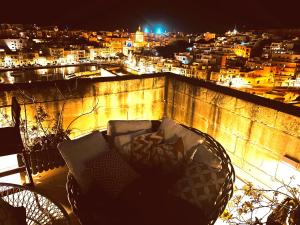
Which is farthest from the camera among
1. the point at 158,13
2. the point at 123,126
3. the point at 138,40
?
the point at 138,40

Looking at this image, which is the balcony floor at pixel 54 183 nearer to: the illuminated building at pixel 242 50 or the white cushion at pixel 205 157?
the white cushion at pixel 205 157

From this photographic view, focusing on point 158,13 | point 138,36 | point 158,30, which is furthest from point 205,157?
point 158,30

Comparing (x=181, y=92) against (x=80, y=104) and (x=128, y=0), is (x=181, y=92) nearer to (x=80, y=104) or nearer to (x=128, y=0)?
(x=80, y=104)

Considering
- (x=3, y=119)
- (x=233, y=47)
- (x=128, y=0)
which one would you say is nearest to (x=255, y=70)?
(x=233, y=47)

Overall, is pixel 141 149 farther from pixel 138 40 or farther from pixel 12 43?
pixel 138 40

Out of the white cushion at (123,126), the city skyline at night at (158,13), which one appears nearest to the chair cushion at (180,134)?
the white cushion at (123,126)

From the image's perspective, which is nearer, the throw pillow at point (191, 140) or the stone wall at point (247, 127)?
the throw pillow at point (191, 140)
